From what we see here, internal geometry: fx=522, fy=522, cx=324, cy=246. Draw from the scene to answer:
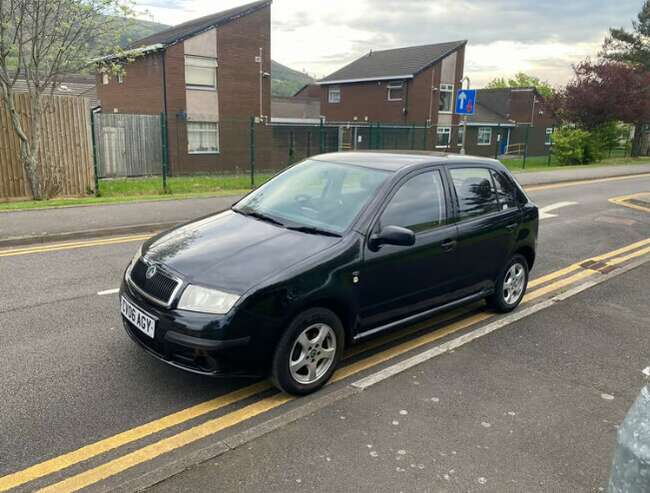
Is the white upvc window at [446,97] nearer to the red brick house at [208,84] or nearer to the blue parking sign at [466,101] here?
the red brick house at [208,84]

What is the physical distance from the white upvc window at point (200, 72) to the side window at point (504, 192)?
71.1 ft

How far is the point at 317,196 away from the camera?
450cm

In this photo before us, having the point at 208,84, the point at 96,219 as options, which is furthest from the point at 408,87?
the point at 96,219

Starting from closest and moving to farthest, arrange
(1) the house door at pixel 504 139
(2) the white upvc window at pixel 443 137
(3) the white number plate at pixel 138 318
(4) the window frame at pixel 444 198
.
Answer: (3) the white number plate at pixel 138 318 → (4) the window frame at pixel 444 198 → (2) the white upvc window at pixel 443 137 → (1) the house door at pixel 504 139

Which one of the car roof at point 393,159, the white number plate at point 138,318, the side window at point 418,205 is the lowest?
the white number plate at point 138,318

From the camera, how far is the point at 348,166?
4.67 meters

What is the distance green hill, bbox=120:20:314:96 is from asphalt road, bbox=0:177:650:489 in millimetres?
8920

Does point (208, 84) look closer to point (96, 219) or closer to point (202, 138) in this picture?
point (202, 138)

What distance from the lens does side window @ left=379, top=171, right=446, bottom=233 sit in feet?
13.8

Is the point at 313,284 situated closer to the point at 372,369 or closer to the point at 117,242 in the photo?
the point at 372,369

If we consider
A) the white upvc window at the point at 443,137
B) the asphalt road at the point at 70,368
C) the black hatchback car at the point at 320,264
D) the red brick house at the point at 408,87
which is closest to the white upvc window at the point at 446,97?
the red brick house at the point at 408,87

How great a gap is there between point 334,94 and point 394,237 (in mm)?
40025

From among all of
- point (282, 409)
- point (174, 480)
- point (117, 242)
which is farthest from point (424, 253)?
point (117, 242)

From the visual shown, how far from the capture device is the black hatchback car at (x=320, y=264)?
3.38 meters
